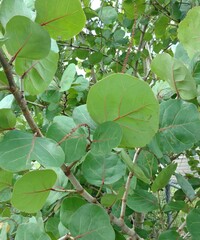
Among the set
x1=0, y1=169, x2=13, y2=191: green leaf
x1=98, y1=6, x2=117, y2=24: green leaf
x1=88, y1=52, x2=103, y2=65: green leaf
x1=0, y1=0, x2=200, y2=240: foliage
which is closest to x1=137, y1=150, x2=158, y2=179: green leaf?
x1=0, y1=0, x2=200, y2=240: foliage

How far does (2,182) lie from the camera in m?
0.65

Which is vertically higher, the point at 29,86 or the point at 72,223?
the point at 29,86

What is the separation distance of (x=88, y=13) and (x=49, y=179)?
884 millimetres

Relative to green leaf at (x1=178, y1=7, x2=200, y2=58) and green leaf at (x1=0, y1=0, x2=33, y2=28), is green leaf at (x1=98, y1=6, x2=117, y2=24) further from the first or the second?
green leaf at (x1=0, y1=0, x2=33, y2=28)

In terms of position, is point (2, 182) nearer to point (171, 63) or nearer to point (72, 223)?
point (72, 223)

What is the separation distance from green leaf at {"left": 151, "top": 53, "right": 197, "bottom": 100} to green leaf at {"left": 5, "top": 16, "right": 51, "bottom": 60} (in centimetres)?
16

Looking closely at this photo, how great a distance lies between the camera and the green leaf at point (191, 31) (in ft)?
1.69

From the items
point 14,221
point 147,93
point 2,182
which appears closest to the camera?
point 147,93

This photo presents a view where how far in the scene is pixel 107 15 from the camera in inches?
50.3

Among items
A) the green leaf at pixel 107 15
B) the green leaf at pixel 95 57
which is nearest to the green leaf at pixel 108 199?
the green leaf at pixel 95 57

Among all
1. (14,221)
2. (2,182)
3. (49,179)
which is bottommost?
(14,221)

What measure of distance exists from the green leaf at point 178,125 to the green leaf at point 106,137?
0.34 feet

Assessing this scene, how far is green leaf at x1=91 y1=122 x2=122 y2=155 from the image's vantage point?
44 centimetres

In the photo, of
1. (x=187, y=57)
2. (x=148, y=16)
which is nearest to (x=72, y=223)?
(x=187, y=57)
